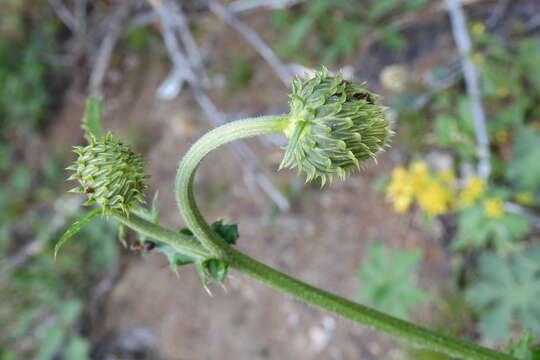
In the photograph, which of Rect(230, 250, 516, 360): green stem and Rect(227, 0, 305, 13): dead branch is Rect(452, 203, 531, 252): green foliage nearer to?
Rect(230, 250, 516, 360): green stem

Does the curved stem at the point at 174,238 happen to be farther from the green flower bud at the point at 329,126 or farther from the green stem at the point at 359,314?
the green flower bud at the point at 329,126

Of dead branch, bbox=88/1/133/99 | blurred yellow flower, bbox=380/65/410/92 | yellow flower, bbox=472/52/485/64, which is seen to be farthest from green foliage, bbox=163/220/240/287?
dead branch, bbox=88/1/133/99

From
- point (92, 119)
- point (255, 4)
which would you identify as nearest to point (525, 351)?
point (92, 119)

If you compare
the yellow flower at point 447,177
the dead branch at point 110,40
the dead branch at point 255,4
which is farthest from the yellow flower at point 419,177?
the dead branch at point 110,40

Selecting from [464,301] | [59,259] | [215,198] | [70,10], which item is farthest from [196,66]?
[464,301]

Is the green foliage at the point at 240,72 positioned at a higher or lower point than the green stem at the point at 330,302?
higher

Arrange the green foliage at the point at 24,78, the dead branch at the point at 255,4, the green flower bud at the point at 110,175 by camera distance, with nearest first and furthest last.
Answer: the green flower bud at the point at 110,175 < the dead branch at the point at 255,4 < the green foliage at the point at 24,78

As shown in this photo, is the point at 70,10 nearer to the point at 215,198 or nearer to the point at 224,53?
the point at 224,53
